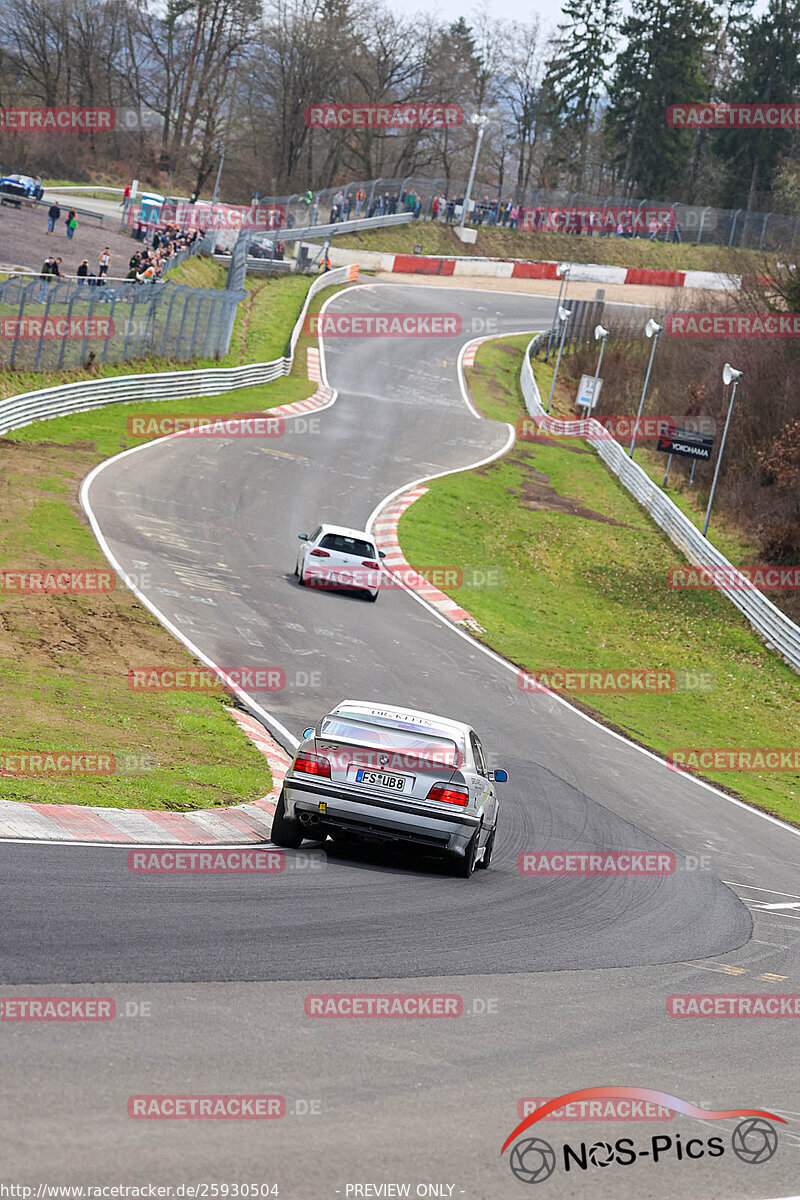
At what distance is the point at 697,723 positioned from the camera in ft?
86.7

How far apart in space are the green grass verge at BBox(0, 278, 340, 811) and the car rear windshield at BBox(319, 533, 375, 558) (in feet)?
16.1

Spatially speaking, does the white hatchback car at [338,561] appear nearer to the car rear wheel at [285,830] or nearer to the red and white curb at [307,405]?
the car rear wheel at [285,830]

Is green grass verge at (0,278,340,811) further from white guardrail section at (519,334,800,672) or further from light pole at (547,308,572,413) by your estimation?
light pole at (547,308,572,413)

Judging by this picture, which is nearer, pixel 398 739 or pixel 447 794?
pixel 447 794

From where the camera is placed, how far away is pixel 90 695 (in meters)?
16.6

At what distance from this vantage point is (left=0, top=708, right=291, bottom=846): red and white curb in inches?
422

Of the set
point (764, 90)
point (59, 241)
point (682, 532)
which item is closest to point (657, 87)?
point (764, 90)

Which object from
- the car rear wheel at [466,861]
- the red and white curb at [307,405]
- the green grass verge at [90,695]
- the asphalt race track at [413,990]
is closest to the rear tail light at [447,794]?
the car rear wheel at [466,861]

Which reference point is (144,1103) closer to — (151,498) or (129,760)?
(129,760)

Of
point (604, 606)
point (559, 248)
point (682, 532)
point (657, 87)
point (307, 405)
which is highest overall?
point (657, 87)

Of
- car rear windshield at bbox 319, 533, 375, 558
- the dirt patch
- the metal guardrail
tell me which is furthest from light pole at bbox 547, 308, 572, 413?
car rear windshield at bbox 319, 533, 375, 558

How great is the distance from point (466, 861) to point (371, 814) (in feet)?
3.52

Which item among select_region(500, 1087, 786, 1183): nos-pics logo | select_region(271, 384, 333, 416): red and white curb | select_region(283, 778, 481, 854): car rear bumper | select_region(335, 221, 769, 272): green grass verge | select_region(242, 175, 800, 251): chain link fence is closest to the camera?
select_region(500, 1087, 786, 1183): nos-pics logo

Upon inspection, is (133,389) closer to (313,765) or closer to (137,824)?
(137,824)
